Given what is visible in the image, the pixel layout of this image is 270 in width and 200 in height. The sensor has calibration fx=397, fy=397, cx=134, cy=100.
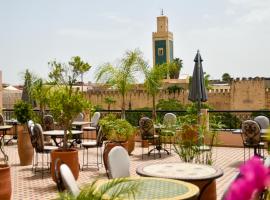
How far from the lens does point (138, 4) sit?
11719mm

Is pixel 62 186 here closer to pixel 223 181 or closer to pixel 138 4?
pixel 223 181

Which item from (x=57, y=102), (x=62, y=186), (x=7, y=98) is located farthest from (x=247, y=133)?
(x=7, y=98)

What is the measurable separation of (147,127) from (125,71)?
3383mm

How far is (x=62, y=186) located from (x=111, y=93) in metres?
38.9

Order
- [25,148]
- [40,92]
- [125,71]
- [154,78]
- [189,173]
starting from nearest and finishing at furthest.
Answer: [189,173]
[25,148]
[125,71]
[40,92]
[154,78]

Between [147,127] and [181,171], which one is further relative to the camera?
[147,127]

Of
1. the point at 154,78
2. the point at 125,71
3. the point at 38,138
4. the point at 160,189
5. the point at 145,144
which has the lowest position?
the point at 145,144

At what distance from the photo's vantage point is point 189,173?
12.5ft

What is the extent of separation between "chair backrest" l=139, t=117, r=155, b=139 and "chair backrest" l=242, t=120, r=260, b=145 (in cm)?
231

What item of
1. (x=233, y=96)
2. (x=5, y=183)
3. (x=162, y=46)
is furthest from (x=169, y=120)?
(x=162, y=46)

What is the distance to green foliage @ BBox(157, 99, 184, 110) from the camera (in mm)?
34463

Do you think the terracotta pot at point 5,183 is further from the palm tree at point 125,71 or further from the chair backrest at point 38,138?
the palm tree at point 125,71

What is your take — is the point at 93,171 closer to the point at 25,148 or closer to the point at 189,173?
the point at 25,148

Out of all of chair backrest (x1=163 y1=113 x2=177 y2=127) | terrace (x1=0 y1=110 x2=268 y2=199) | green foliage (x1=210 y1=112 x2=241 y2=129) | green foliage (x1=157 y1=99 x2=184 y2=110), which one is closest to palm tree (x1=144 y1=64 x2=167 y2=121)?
terrace (x1=0 y1=110 x2=268 y2=199)
